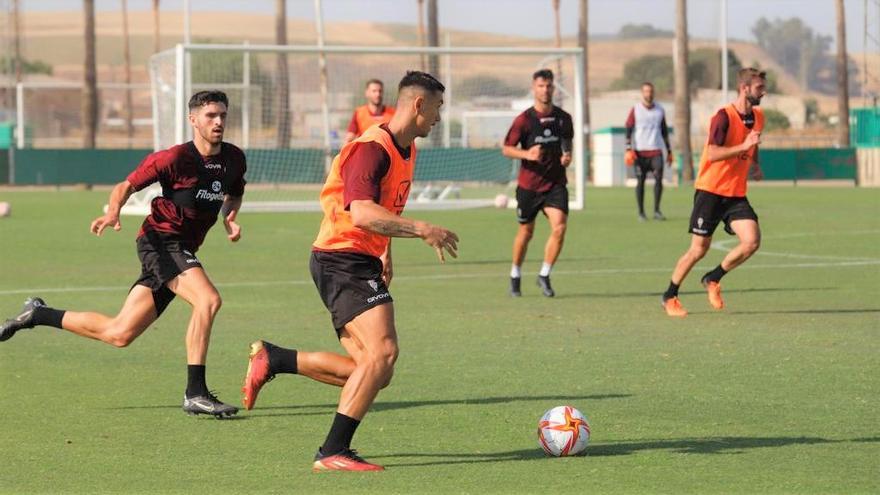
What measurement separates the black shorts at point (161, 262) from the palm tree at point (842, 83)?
2040 inches

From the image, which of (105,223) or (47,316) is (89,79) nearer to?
(47,316)

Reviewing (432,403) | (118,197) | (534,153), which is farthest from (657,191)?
(118,197)

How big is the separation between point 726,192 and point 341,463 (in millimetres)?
7755

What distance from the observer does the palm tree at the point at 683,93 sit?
52125 millimetres

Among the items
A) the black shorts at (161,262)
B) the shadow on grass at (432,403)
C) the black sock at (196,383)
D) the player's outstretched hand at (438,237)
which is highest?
the player's outstretched hand at (438,237)

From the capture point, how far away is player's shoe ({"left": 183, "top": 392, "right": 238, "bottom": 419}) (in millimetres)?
9408

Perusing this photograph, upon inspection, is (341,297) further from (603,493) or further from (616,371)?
(616,371)

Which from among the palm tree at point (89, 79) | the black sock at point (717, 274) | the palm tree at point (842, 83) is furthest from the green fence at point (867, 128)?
the black sock at point (717, 274)

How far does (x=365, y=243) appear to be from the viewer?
8070mm

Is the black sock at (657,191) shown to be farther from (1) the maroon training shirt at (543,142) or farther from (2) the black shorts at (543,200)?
(2) the black shorts at (543,200)

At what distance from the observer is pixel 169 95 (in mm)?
34250

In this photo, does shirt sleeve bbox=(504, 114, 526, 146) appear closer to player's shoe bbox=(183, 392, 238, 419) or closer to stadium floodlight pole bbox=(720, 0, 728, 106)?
player's shoe bbox=(183, 392, 238, 419)

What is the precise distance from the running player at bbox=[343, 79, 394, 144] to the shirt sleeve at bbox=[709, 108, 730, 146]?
5654 millimetres

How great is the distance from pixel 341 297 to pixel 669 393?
9.73 ft
